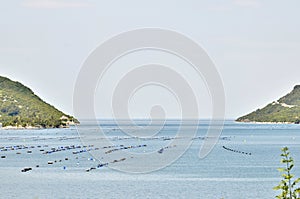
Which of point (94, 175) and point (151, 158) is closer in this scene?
point (94, 175)

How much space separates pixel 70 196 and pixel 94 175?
19293mm

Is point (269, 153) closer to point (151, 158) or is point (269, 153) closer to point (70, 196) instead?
point (151, 158)

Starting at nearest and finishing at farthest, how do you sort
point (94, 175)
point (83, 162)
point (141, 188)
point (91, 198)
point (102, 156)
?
point (91, 198) < point (141, 188) < point (94, 175) < point (83, 162) < point (102, 156)

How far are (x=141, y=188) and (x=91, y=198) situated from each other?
354 inches

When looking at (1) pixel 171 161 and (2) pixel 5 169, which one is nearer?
(2) pixel 5 169

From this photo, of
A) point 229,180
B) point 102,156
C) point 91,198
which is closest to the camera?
point 91,198

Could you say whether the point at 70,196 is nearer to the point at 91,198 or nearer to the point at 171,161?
the point at 91,198

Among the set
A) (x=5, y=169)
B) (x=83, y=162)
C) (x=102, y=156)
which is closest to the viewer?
(x=5, y=169)

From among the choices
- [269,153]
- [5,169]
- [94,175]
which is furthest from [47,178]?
[269,153]

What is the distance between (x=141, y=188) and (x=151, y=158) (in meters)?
42.1

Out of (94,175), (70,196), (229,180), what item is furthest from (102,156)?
(70,196)

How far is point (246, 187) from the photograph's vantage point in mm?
69625

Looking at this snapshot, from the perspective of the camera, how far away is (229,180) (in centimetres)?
7650

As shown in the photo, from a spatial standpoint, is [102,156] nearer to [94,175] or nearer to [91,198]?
[94,175]
